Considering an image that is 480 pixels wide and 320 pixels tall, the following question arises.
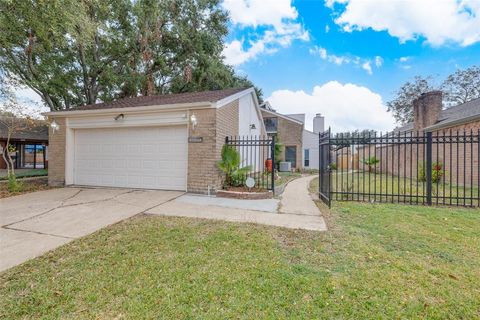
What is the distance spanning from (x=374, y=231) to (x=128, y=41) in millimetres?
16992

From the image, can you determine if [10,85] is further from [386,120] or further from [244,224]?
[386,120]

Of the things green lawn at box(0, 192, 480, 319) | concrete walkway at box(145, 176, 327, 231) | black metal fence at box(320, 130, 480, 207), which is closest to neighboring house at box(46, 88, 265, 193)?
concrete walkway at box(145, 176, 327, 231)

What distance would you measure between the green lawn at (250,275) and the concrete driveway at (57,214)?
0.44m

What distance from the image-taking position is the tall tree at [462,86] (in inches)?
931

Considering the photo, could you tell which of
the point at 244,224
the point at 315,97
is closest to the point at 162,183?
the point at 244,224

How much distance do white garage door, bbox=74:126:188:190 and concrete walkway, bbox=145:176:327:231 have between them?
1519 millimetres

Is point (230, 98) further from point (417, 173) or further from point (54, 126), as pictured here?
Result: point (54, 126)

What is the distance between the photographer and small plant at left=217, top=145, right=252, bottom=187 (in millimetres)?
7173

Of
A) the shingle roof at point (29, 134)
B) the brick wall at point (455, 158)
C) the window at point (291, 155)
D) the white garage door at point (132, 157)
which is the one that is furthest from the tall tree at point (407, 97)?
the shingle roof at point (29, 134)

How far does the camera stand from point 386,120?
3109 centimetres

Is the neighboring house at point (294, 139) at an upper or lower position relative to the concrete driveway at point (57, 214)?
upper

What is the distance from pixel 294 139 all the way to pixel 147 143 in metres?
16.0

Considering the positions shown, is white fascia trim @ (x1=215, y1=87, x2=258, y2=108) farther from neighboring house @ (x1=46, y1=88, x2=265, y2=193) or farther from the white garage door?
the white garage door

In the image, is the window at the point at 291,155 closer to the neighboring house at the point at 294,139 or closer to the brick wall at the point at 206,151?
the neighboring house at the point at 294,139
